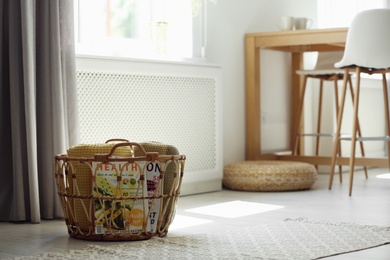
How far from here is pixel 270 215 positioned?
10.3 feet

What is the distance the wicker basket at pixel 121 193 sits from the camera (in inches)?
97.0

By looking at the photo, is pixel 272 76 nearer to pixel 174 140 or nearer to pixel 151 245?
pixel 174 140

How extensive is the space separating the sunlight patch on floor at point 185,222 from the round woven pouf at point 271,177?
1.04 meters

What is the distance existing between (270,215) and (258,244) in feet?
2.51

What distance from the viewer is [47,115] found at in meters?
3.04

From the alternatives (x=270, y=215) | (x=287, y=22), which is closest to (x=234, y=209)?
(x=270, y=215)

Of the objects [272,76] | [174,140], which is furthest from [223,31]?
[174,140]

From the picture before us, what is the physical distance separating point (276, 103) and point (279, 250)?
9.10ft

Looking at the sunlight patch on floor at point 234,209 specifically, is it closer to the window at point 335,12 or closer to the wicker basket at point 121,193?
the wicker basket at point 121,193

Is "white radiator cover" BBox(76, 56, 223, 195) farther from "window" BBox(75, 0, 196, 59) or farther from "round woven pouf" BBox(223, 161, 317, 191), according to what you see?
"window" BBox(75, 0, 196, 59)

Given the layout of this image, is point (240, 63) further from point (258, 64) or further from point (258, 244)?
point (258, 244)

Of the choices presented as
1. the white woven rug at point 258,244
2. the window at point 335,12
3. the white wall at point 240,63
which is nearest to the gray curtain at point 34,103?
the white woven rug at point 258,244

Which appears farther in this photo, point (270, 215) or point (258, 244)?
point (270, 215)

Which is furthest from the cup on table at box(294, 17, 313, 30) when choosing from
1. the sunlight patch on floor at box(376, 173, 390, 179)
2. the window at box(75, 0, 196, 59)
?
the sunlight patch on floor at box(376, 173, 390, 179)
